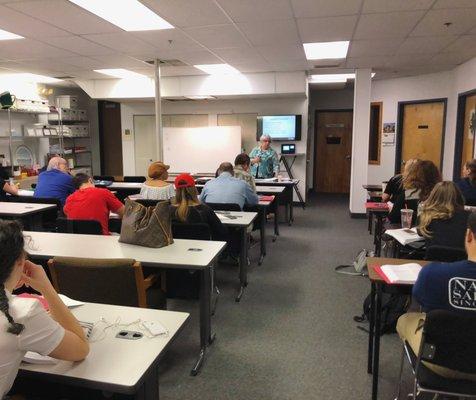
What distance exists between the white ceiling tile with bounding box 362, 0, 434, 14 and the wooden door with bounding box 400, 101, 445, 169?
4328 mm

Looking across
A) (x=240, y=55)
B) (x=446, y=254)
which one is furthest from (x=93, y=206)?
(x=240, y=55)

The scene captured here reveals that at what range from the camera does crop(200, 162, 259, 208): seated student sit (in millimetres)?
4309

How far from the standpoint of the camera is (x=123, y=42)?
4988 mm

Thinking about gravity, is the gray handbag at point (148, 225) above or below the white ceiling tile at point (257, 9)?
below

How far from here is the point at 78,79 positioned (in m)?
8.16

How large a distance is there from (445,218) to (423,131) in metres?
5.96

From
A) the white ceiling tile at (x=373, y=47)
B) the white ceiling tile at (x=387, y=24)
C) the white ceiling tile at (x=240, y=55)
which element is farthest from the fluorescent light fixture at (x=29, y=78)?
the white ceiling tile at (x=387, y=24)

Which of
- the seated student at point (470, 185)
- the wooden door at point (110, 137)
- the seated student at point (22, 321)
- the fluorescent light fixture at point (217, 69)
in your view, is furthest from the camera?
the wooden door at point (110, 137)

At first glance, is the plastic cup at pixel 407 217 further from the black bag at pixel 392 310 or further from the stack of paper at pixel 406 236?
the black bag at pixel 392 310

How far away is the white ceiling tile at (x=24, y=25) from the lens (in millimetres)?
3862

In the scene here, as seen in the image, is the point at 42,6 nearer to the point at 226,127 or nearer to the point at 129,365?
the point at 129,365

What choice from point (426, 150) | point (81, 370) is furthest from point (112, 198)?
point (426, 150)

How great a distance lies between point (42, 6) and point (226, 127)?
17.0ft

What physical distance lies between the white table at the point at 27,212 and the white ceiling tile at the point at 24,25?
1.91m
